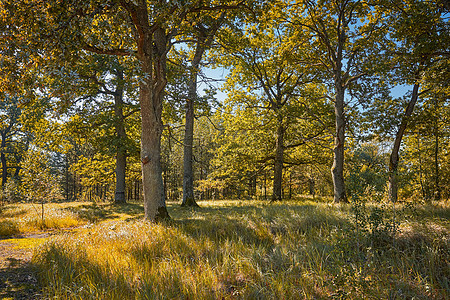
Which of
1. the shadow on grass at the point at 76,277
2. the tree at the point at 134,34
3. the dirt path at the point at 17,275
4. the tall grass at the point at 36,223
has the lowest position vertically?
the tall grass at the point at 36,223

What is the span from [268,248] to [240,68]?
12.2 meters

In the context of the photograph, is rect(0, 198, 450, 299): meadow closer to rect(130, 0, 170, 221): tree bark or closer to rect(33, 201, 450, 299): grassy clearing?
rect(33, 201, 450, 299): grassy clearing

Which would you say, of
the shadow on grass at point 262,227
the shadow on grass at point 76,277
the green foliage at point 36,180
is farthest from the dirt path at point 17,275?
the green foliage at point 36,180

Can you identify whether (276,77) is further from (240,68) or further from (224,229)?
(224,229)

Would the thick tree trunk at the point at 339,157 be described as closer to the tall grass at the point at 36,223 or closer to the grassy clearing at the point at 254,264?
the grassy clearing at the point at 254,264

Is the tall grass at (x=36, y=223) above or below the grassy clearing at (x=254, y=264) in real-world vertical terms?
below

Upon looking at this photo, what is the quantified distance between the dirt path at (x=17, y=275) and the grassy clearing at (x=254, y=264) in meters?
→ 0.17

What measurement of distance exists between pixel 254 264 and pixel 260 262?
125mm

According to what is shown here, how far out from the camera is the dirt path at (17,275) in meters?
3.22

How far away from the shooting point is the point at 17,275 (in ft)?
12.8

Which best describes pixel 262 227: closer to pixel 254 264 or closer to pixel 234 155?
pixel 254 264

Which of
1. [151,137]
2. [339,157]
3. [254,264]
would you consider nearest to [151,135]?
[151,137]

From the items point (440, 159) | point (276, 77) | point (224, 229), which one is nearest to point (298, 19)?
point (276, 77)

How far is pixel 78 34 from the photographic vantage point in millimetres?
4371
